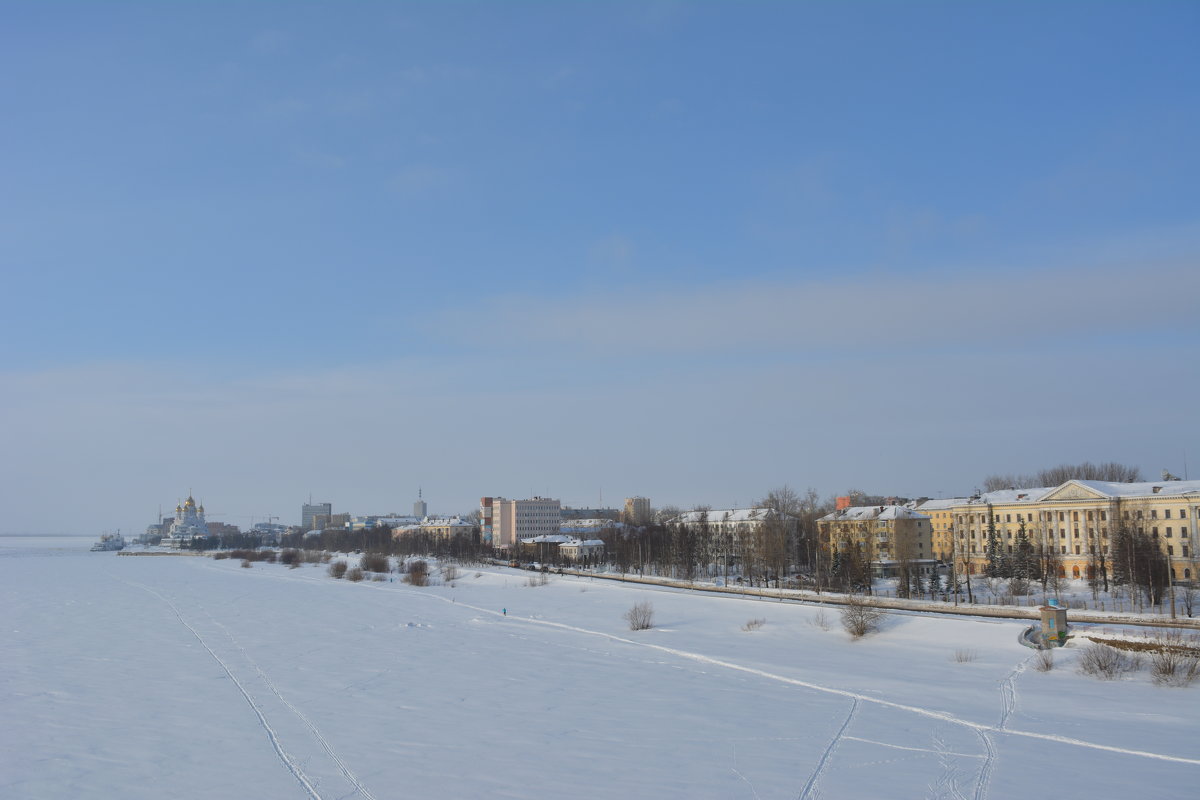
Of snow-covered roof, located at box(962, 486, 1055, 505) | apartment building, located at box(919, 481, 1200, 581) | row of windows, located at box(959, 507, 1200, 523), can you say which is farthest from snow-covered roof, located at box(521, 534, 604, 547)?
apartment building, located at box(919, 481, 1200, 581)

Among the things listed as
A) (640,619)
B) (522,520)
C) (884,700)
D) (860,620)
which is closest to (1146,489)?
(860,620)

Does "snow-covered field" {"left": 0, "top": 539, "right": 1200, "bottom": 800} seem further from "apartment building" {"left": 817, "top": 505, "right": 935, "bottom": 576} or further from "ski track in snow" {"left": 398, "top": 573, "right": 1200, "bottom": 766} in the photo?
"apartment building" {"left": 817, "top": 505, "right": 935, "bottom": 576}

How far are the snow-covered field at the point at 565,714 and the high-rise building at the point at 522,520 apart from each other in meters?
132

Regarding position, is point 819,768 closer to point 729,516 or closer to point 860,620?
point 860,620

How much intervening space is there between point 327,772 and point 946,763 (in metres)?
12.6

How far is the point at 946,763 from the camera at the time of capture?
18188 millimetres

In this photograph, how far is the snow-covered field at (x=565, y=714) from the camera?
16.8m

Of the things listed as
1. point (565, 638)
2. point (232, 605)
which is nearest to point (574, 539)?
point (232, 605)

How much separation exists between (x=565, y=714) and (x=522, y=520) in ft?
505

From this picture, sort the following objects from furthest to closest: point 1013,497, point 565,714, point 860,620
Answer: point 1013,497, point 860,620, point 565,714

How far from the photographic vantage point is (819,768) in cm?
1773

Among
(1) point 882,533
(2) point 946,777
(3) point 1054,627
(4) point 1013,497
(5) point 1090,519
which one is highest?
(4) point 1013,497

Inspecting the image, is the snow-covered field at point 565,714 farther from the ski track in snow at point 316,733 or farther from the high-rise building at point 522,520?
the high-rise building at point 522,520

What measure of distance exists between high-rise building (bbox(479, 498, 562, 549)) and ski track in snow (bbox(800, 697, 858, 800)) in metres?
153
